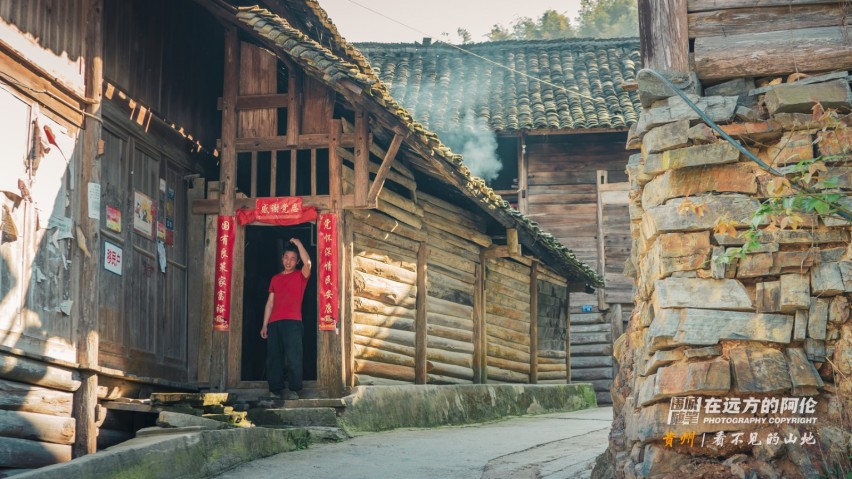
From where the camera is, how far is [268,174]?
1557 cm

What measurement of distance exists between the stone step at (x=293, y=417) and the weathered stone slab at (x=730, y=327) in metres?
5.50

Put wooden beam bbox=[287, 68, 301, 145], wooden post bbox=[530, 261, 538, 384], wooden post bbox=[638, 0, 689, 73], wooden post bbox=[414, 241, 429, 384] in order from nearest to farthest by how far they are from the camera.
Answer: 1. wooden post bbox=[638, 0, 689, 73]
2. wooden beam bbox=[287, 68, 301, 145]
3. wooden post bbox=[414, 241, 429, 384]
4. wooden post bbox=[530, 261, 538, 384]

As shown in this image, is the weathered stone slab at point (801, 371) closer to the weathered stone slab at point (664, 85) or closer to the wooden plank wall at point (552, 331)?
the weathered stone slab at point (664, 85)

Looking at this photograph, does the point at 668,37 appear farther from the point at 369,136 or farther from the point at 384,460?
the point at 369,136

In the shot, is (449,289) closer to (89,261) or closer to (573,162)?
(89,261)

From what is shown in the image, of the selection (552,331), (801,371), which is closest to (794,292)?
(801,371)

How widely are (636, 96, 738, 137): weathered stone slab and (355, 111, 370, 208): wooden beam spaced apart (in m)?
5.56

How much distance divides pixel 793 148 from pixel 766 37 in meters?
1.02

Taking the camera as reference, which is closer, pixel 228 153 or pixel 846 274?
pixel 846 274

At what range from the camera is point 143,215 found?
12.7 meters

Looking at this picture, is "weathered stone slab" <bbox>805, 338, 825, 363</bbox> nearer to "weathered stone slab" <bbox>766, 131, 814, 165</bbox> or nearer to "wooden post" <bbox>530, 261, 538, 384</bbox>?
"weathered stone slab" <bbox>766, 131, 814, 165</bbox>

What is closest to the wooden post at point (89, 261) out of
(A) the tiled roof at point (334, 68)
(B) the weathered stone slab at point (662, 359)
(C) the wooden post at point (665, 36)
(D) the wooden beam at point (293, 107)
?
(A) the tiled roof at point (334, 68)

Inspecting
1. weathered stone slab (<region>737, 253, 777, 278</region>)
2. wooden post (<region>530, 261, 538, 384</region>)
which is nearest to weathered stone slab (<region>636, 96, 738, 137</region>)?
weathered stone slab (<region>737, 253, 777, 278</region>)

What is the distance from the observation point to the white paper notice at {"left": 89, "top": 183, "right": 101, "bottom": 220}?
11258 millimetres
